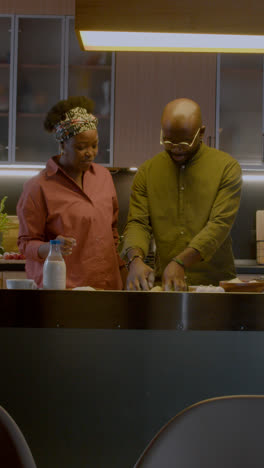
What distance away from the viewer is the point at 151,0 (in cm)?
162

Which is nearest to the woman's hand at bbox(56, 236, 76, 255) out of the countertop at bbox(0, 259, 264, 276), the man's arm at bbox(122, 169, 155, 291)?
the man's arm at bbox(122, 169, 155, 291)

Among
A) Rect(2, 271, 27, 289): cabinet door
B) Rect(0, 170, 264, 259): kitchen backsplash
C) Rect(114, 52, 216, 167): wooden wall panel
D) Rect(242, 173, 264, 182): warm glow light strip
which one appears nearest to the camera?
Rect(2, 271, 27, 289): cabinet door

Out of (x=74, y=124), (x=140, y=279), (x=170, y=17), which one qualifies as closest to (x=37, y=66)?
(x=74, y=124)

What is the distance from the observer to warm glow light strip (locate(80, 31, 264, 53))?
1.70 m

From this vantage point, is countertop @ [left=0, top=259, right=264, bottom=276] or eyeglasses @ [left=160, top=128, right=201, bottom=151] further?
countertop @ [left=0, top=259, right=264, bottom=276]

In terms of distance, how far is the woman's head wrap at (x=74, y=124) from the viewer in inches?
85.4

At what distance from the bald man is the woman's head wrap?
28cm

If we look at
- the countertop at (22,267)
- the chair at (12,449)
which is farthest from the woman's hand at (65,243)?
the countertop at (22,267)

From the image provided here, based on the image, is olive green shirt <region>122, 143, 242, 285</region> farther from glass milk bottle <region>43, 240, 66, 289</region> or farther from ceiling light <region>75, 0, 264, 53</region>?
ceiling light <region>75, 0, 264, 53</region>

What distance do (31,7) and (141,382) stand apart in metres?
3.50

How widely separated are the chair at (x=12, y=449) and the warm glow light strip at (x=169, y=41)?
4.09 feet

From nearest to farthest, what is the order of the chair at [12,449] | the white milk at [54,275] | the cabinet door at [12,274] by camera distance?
the chair at [12,449] → the white milk at [54,275] → the cabinet door at [12,274]

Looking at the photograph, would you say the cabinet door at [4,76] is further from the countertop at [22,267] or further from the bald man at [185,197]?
the bald man at [185,197]

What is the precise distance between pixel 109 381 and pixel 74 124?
1030mm
